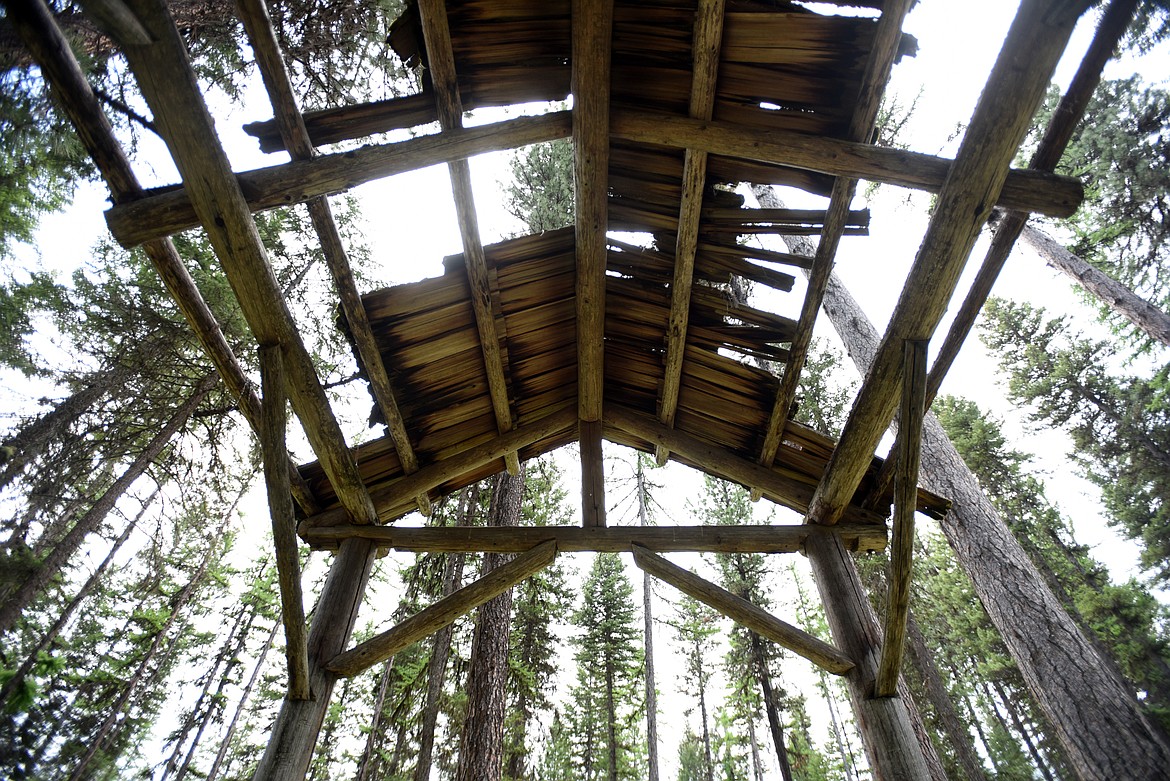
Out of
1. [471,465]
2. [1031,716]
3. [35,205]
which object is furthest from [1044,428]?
[35,205]

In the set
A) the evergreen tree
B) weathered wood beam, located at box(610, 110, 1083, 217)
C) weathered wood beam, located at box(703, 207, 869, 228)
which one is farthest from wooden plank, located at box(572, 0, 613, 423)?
the evergreen tree

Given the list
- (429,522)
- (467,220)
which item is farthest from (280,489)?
(429,522)

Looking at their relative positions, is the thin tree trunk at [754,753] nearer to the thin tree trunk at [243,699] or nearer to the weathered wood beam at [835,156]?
the thin tree trunk at [243,699]

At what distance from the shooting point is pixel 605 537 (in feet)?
12.9

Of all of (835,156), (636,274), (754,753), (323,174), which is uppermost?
(754,753)

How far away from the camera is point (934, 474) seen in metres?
5.49

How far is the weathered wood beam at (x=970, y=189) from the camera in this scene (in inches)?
70.3

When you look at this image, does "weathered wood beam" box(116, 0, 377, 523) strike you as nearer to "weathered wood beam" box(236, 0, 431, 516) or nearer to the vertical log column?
"weathered wood beam" box(236, 0, 431, 516)

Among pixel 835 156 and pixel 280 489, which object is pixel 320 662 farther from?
pixel 835 156

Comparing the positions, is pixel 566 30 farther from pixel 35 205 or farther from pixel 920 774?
pixel 35 205

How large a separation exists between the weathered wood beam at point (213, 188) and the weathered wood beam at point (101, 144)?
9.7 inches

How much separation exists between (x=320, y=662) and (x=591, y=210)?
3.18 m

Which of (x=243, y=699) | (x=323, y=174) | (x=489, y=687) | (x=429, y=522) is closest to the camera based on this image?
(x=323, y=174)

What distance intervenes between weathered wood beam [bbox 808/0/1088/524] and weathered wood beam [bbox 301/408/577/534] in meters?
2.35
